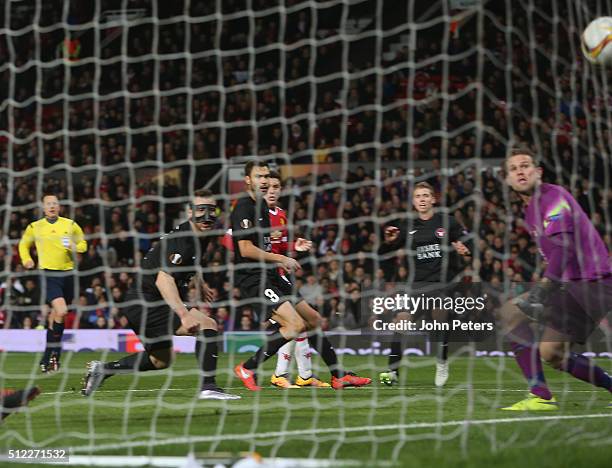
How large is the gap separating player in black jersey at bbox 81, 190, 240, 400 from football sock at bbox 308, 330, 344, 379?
1.21 meters

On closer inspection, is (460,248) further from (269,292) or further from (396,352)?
(269,292)

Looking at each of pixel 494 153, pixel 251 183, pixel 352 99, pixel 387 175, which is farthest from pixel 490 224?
pixel 251 183

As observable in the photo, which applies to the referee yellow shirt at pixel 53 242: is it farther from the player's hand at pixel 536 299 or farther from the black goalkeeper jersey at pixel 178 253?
the player's hand at pixel 536 299

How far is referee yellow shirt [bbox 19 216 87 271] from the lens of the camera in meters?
12.0

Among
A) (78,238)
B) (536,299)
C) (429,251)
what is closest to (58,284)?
(78,238)

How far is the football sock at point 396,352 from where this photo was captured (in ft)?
33.9

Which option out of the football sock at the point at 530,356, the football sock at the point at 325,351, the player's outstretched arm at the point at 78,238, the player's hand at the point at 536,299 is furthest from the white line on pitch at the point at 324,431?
the player's outstretched arm at the point at 78,238

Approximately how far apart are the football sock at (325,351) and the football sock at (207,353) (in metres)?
1.20

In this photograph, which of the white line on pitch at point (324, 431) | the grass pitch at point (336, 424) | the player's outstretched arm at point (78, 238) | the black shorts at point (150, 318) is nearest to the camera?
the grass pitch at point (336, 424)

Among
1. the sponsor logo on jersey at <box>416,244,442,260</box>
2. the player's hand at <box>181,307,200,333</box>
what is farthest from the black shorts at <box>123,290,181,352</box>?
the sponsor logo on jersey at <box>416,244,442,260</box>

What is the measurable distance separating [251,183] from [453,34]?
1304 cm

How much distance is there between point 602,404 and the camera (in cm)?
819

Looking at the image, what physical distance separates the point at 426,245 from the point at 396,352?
44.6 inches

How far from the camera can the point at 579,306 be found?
736cm
